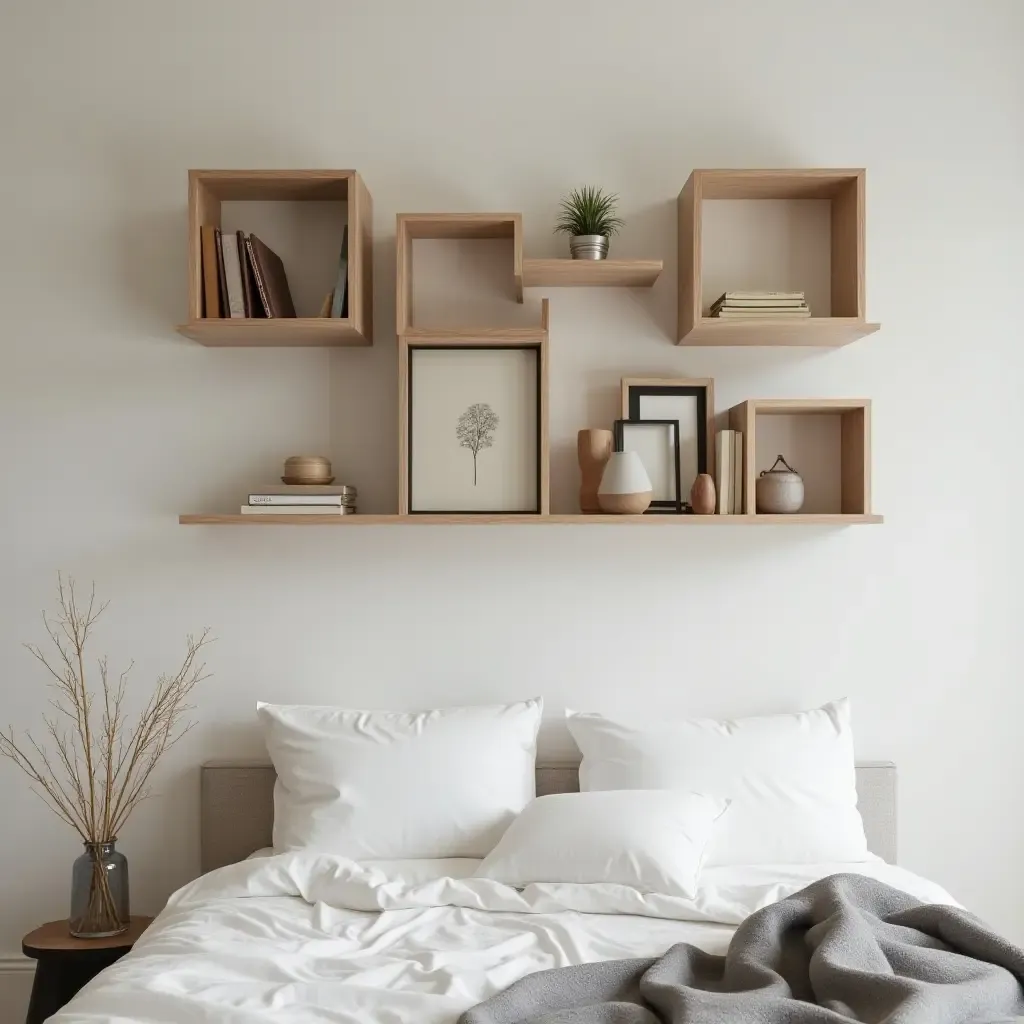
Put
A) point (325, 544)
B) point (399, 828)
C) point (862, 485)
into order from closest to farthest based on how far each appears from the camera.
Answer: point (399, 828), point (862, 485), point (325, 544)

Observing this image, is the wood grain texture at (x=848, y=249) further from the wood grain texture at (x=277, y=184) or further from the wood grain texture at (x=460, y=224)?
the wood grain texture at (x=277, y=184)

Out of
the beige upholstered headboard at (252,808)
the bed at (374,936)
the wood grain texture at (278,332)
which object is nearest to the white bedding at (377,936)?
the bed at (374,936)

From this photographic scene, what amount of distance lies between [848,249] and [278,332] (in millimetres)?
1436

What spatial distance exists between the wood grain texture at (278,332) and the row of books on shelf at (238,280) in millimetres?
47

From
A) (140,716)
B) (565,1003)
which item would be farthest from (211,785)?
(565,1003)

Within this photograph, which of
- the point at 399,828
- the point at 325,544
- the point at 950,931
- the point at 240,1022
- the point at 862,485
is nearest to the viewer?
the point at 240,1022

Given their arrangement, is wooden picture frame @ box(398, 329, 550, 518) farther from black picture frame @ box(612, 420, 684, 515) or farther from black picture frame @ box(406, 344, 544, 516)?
black picture frame @ box(612, 420, 684, 515)

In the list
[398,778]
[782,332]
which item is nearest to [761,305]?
[782,332]

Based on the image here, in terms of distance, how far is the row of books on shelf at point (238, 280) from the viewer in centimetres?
→ 270

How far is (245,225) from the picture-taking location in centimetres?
289

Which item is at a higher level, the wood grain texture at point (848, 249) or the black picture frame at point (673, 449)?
the wood grain texture at point (848, 249)

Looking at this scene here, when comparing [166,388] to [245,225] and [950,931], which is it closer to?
[245,225]

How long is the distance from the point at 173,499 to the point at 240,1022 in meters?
1.56

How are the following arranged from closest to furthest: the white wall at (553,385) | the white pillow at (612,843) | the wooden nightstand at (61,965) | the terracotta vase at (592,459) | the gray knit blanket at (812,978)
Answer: the gray knit blanket at (812,978)
the white pillow at (612,843)
the wooden nightstand at (61,965)
the terracotta vase at (592,459)
the white wall at (553,385)
